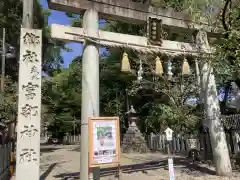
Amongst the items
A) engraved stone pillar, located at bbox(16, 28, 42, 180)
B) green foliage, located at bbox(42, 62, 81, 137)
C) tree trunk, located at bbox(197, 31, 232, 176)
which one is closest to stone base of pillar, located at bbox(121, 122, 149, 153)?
tree trunk, located at bbox(197, 31, 232, 176)

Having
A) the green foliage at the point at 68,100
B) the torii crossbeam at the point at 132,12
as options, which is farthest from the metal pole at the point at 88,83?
the green foliage at the point at 68,100

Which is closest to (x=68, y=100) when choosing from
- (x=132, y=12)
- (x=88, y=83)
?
(x=132, y=12)

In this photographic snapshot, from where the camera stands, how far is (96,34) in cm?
738

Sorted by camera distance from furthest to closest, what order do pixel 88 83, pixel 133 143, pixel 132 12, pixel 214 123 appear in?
pixel 133 143 < pixel 214 123 < pixel 132 12 < pixel 88 83

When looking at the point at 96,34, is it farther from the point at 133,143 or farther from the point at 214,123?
the point at 133,143

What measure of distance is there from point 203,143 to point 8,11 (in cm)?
1638

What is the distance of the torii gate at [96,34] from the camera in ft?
22.6

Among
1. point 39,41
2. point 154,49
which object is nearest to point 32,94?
point 39,41

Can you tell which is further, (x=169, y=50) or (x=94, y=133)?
(x=169, y=50)

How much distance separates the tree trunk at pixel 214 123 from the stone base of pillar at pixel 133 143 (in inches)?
340

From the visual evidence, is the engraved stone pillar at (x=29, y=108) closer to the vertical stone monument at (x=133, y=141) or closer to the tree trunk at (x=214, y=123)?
the tree trunk at (x=214, y=123)

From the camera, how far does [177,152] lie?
16469mm

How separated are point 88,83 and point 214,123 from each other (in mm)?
4297

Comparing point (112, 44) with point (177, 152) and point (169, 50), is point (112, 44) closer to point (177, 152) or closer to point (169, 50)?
point (169, 50)
